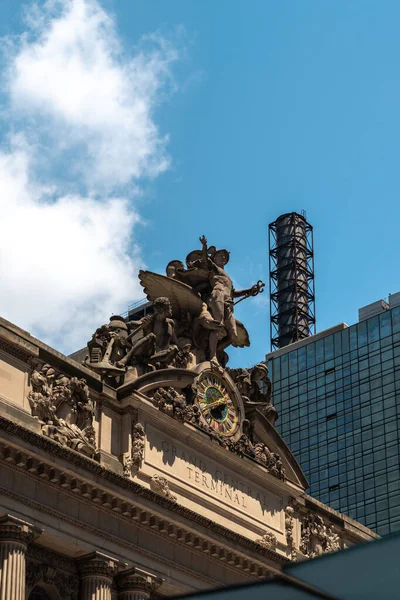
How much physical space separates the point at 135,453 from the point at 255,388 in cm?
965

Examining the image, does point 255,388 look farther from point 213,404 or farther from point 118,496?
point 118,496

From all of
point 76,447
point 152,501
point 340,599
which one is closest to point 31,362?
point 76,447

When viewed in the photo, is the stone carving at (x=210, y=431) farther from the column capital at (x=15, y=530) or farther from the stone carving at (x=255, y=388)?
the column capital at (x=15, y=530)

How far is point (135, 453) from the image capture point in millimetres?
43906

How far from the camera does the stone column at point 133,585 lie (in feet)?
136

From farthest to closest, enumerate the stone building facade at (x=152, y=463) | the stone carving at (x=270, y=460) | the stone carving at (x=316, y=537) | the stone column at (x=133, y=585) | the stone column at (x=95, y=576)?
the stone carving at (x=316, y=537) → the stone carving at (x=270, y=460) → the stone column at (x=133, y=585) → the stone column at (x=95, y=576) → the stone building facade at (x=152, y=463)

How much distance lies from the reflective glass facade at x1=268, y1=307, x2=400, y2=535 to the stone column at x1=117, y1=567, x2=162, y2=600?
60.4 metres

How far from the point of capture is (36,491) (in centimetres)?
3944

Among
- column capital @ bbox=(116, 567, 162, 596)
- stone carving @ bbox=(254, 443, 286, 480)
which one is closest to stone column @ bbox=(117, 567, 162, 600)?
column capital @ bbox=(116, 567, 162, 596)

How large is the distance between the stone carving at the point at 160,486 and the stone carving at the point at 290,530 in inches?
328

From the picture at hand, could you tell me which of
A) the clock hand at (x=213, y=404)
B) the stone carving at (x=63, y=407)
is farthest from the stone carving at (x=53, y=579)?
the clock hand at (x=213, y=404)

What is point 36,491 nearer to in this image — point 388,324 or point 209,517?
point 209,517

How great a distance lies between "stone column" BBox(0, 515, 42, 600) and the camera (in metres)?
36.9

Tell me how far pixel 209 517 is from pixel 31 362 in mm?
9950
